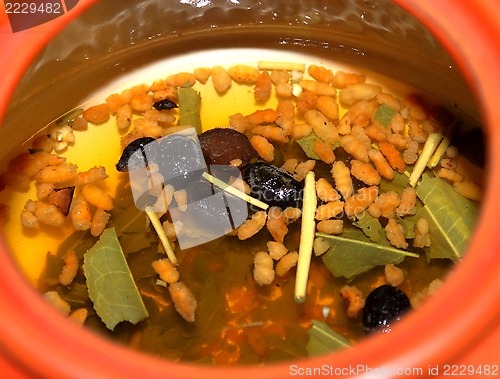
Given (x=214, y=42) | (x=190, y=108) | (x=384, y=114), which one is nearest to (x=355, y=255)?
(x=384, y=114)

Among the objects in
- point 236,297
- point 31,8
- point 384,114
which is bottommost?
point 236,297

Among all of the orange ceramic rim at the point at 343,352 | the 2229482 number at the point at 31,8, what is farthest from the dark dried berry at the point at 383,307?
the 2229482 number at the point at 31,8

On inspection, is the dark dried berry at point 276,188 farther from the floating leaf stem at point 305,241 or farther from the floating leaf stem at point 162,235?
the floating leaf stem at point 162,235

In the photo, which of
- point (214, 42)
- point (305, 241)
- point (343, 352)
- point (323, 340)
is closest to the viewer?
point (343, 352)

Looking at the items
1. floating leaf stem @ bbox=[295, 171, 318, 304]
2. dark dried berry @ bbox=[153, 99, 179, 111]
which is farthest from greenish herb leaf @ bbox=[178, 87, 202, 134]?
floating leaf stem @ bbox=[295, 171, 318, 304]

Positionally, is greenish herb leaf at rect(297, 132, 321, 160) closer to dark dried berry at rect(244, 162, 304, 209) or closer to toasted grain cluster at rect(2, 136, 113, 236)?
dark dried berry at rect(244, 162, 304, 209)

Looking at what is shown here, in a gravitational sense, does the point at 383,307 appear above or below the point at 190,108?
below

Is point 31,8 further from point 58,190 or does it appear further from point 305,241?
point 305,241
